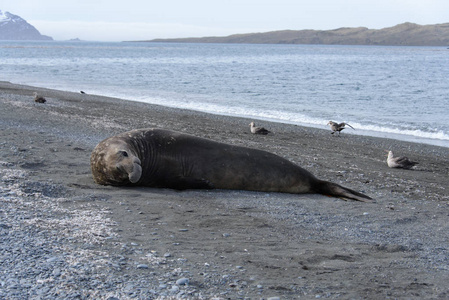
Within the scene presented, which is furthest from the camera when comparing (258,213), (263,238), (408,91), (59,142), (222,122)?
(408,91)

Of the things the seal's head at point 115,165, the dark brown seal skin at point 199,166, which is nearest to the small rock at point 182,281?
the seal's head at point 115,165

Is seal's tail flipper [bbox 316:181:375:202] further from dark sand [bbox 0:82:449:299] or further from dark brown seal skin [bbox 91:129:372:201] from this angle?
dark sand [bbox 0:82:449:299]

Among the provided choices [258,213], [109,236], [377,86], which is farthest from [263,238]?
[377,86]

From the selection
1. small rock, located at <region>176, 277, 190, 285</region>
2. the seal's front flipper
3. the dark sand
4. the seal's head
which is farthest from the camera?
the seal's front flipper

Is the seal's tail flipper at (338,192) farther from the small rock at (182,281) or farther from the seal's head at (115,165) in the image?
the small rock at (182,281)

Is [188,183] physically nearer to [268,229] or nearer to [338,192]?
[268,229]

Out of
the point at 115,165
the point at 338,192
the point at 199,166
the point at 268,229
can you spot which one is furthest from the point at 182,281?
the point at 338,192

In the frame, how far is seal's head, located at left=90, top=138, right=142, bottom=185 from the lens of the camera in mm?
6191

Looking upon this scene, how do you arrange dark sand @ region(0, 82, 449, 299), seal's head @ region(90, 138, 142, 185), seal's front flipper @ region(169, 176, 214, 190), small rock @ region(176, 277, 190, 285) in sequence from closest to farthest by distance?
small rock @ region(176, 277, 190, 285), dark sand @ region(0, 82, 449, 299), seal's head @ region(90, 138, 142, 185), seal's front flipper @ region(169, 176, 214, 190)

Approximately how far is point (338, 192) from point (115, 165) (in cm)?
286

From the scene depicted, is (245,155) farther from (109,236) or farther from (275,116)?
(275,116)

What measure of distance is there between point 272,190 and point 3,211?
341 centimetres

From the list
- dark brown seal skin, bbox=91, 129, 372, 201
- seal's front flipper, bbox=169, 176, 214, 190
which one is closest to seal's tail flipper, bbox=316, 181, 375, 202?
dark brown seal skin, bbox=91, 129, 372, 201

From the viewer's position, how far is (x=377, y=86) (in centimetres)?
3438
